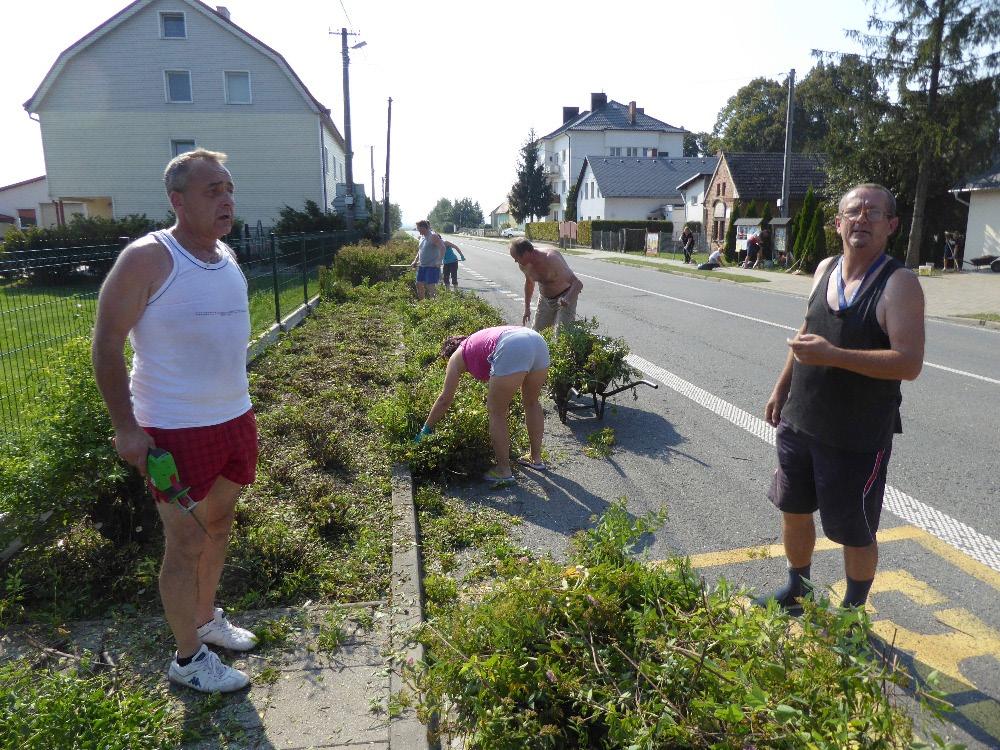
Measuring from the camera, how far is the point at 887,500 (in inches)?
199

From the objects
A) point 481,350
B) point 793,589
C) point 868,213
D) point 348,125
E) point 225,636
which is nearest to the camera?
point 868,213

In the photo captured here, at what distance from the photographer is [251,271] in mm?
11234

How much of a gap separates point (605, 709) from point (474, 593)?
5.65 ft

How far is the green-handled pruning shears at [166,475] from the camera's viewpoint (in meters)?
2.69

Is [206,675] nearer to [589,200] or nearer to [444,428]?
[444,428]

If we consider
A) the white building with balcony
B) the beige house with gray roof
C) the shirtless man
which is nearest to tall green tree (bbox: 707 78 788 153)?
the white building with balcony

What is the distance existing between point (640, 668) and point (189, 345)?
6.28 feet

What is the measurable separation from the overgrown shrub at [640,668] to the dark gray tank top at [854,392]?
96 cm

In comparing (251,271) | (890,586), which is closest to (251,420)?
(890,586)

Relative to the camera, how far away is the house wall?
31.4 metres

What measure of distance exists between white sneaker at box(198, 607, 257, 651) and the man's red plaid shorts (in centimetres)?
66

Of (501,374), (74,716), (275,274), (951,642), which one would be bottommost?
(951,642)

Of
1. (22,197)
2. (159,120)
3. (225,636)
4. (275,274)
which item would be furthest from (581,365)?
(22,197)

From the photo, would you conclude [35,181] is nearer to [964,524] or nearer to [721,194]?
[721,194]
